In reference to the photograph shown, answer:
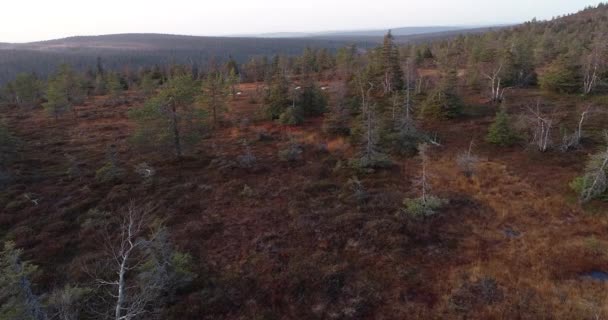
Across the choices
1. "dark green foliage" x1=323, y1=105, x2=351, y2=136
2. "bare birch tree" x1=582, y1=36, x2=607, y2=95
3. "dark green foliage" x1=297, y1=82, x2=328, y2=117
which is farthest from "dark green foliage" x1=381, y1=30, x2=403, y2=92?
"bare birch tree" x1=582, y1=36, x2=607, y2=95

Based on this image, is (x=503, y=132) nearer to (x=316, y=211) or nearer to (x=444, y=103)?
(x=444, y=103)

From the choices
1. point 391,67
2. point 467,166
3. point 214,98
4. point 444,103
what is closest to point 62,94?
point 214,98

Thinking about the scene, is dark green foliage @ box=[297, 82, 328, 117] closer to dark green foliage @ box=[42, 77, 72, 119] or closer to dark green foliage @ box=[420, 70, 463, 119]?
Result: dark green foliage @ box=[420, 70, 463, 119]

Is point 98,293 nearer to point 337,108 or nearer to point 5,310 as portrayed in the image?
point 5,310

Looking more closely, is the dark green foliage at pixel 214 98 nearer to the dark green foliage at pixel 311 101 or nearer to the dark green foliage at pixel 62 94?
the dark green foliage at pixel 311 101

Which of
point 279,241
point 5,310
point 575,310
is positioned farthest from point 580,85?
point 5,310
